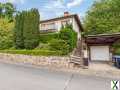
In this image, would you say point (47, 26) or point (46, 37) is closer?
point (46, 37)

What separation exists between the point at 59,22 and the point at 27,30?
7480 mm

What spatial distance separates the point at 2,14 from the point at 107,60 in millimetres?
34195

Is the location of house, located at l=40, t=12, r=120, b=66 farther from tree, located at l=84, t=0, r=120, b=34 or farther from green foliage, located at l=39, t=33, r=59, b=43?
tree, located at l=84, t=0, r=120, b=34

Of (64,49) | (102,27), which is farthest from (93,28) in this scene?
(64,49)

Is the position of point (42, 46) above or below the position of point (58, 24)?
below

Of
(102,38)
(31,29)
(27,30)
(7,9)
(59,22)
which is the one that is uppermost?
(7,9)

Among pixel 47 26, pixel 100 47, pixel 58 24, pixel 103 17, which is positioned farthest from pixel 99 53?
pixel 47 26

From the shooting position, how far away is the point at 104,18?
114ft

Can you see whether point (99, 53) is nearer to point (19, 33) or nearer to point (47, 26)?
point (19, 33)

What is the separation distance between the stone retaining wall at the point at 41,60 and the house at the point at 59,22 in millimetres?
9962

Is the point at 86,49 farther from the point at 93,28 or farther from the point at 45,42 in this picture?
the point at 93,28

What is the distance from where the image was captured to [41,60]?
20.4m

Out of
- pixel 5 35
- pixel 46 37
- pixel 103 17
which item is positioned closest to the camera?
pixel 46 37

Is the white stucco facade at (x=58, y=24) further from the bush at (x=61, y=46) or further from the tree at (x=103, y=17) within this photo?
the bush at (x=61, y=46)
